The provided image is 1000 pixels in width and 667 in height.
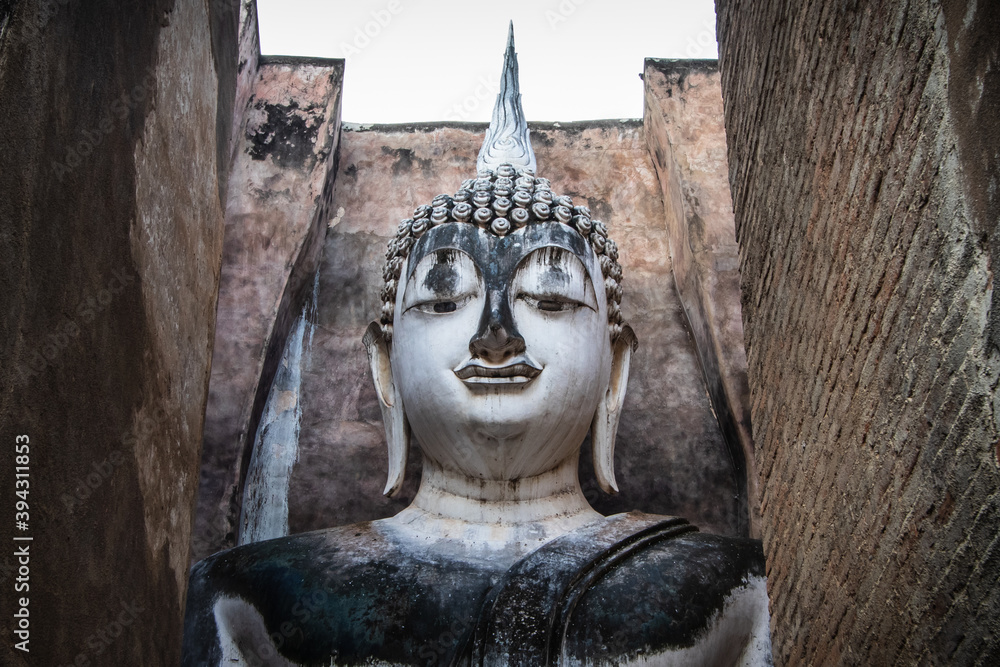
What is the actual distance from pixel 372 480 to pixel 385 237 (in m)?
1.65

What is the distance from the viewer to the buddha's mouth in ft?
13.5

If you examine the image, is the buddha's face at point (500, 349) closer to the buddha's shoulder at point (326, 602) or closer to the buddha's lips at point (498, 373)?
the buddha's lips at point (498, 373)

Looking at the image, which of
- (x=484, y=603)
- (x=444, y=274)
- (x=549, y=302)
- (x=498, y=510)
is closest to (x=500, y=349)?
(x=549, y=302)

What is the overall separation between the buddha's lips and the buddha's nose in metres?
0.05

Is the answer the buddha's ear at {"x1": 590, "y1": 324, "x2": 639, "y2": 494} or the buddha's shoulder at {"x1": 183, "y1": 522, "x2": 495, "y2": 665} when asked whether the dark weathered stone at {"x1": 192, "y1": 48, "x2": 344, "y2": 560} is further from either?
the buddha's ear at {"x1": 590, "y1": 324, "x2": 639, "y2": 494}

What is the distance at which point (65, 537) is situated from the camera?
2.46 m

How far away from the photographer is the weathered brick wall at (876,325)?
1888 mm

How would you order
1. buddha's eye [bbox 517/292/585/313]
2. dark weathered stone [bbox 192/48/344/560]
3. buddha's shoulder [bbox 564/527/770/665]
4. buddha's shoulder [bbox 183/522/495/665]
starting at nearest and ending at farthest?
buddha's shoulder [bbox 564/527/770/665] → buddha's shoulder [bbox 183/522/495/665] → buddha's eye [bbox 517/292/585/313] → dark weathered stone [bbox 192/48/344/560]

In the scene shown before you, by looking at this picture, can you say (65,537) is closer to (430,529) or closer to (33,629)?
(33,629)

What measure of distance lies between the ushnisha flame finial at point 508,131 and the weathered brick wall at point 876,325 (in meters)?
2.29

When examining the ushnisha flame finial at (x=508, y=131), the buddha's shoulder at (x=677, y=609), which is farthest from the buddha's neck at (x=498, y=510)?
the ushnisha flame finial at (x=508, y=131)

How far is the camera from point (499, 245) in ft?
14.4

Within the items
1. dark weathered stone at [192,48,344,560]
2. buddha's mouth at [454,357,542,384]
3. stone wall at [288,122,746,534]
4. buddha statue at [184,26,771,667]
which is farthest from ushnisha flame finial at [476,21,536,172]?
buddha's mouth at [454,357,542,384]

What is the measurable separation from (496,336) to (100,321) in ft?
5.85
